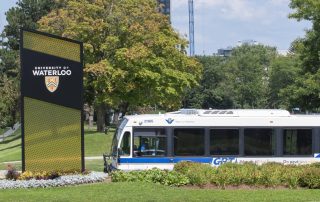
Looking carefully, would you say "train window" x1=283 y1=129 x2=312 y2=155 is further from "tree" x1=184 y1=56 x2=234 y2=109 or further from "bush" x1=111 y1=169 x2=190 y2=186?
"tree" x1=184 y1=56 x2=234 y2=109

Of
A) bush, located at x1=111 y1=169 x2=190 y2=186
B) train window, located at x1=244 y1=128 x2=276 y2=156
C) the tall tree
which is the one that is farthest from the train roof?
the tall tree

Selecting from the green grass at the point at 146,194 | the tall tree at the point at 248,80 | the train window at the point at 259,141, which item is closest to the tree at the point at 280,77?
the tall tree at the point at 248,80

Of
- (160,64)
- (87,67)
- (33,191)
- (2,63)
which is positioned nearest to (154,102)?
(160,64)

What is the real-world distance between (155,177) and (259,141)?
659 cm

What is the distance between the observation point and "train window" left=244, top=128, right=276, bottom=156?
21.3 meters

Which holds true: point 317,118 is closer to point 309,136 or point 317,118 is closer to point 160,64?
point 309,136

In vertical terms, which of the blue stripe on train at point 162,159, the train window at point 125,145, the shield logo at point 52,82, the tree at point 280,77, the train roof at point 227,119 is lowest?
the blue stripe on train at point 162,159

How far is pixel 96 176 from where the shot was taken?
17.7 metres

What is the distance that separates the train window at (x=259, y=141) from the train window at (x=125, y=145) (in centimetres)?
435

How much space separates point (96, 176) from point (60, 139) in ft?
5.91

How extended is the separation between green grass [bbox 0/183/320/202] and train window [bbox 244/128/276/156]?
668cm

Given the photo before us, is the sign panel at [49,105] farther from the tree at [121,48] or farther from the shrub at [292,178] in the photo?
the tree at [121,48]

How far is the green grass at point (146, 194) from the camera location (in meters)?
13.1

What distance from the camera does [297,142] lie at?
70.7ft
